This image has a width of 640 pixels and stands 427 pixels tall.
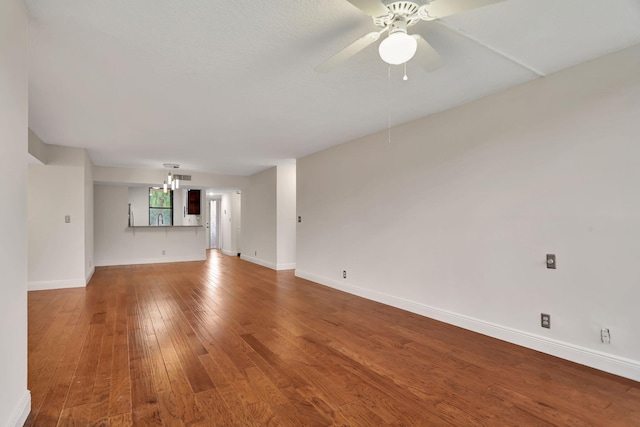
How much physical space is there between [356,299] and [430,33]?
11.1 feet

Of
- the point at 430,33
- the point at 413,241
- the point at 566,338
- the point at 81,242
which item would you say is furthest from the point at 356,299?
the point at 81,242

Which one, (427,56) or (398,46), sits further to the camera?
(427,56)

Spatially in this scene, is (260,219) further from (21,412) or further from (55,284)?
(21,412)

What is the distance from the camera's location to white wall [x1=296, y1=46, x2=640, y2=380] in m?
2.28

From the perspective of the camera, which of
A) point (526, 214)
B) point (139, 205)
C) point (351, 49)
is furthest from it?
point (139, 205)

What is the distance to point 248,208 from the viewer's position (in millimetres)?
8445

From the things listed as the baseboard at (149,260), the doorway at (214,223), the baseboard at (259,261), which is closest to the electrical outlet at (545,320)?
the baseboard at (259,261)

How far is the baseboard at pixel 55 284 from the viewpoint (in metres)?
4.86

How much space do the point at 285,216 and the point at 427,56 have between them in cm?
542

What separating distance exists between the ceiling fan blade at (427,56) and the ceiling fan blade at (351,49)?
0.88 ft

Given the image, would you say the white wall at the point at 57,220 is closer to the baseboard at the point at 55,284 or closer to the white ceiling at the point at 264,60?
the baseboard at the point at 55,284

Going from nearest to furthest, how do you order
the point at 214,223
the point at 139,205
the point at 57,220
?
1. the point at 57,220
2. the point at 139,205
3. the point at 214,223

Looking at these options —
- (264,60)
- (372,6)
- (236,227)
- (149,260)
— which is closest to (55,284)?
(149,260)

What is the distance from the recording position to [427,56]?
6.11 feet
